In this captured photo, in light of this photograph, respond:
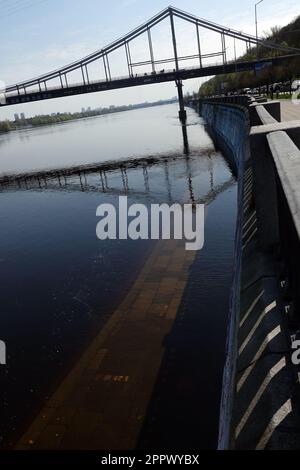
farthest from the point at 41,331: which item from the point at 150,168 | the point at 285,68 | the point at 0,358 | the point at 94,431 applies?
the point at 285,68

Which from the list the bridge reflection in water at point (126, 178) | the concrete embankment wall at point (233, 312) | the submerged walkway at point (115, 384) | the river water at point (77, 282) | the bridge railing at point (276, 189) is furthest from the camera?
the bridge reflection in water at point (126, 178)

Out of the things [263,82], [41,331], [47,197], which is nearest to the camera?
[41,331]

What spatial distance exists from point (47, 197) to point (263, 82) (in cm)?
5417

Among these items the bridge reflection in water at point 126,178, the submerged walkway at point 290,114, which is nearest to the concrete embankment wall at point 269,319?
the submerged walkway at point 290,114

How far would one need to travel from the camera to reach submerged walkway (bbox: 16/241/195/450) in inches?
231

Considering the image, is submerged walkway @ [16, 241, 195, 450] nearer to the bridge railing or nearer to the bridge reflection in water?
the bridge railing

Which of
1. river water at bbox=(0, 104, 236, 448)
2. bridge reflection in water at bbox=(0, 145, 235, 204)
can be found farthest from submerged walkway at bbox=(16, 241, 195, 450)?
bridge reflection in water at bbox=(0, 145, 235, 204)

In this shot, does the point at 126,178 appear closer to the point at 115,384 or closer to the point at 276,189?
the point at 115,384

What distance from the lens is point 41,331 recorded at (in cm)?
917

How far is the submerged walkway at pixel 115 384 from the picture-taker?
19.3 feet

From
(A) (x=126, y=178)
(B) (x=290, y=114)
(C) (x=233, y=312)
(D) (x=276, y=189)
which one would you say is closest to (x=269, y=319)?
(D) (x=276, y=189)

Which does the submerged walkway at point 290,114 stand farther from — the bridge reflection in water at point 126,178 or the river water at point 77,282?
the bridge reflection in water at point 126,178

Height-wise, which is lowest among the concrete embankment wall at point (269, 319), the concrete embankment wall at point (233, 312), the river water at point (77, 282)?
the river water at point (77, 282)
